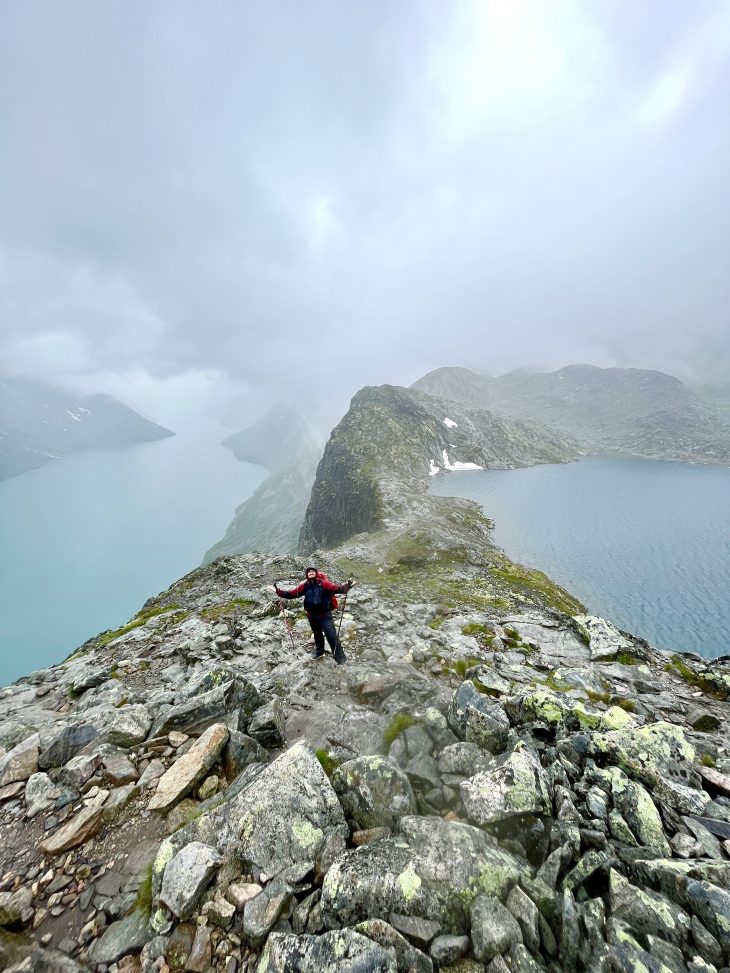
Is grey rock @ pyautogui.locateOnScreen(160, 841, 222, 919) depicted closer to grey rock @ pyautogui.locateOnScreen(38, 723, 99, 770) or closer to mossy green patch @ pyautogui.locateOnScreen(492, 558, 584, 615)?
grey rock @ pyautogui.locateOnScreen(38, 723, 99, 770)

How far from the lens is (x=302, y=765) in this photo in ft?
24.5

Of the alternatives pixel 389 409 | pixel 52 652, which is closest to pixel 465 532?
pixel 389 409

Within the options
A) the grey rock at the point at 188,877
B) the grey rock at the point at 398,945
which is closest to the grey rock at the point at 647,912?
the grey rock at the point at 398,945

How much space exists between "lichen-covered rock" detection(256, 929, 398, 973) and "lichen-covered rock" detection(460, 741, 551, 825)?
286 centimetres

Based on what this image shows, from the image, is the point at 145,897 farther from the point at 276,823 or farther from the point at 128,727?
the point at 128,727

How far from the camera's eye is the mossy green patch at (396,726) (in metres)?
9.70

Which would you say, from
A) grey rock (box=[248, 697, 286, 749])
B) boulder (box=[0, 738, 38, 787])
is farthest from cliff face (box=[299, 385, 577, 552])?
boulder (box=[0, 738, 38, 787])

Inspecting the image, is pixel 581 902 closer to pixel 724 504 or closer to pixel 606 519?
pixel 606 519

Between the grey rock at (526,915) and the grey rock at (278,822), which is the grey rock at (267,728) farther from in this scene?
the grey rock at (526,915)

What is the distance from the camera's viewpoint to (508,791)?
7211mm

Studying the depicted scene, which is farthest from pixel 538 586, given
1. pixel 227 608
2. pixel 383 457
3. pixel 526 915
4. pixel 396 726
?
pixel 383 457

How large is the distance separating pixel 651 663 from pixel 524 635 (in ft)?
22.9

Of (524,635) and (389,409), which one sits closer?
(524,635)

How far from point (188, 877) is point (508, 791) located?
565 centimetres
